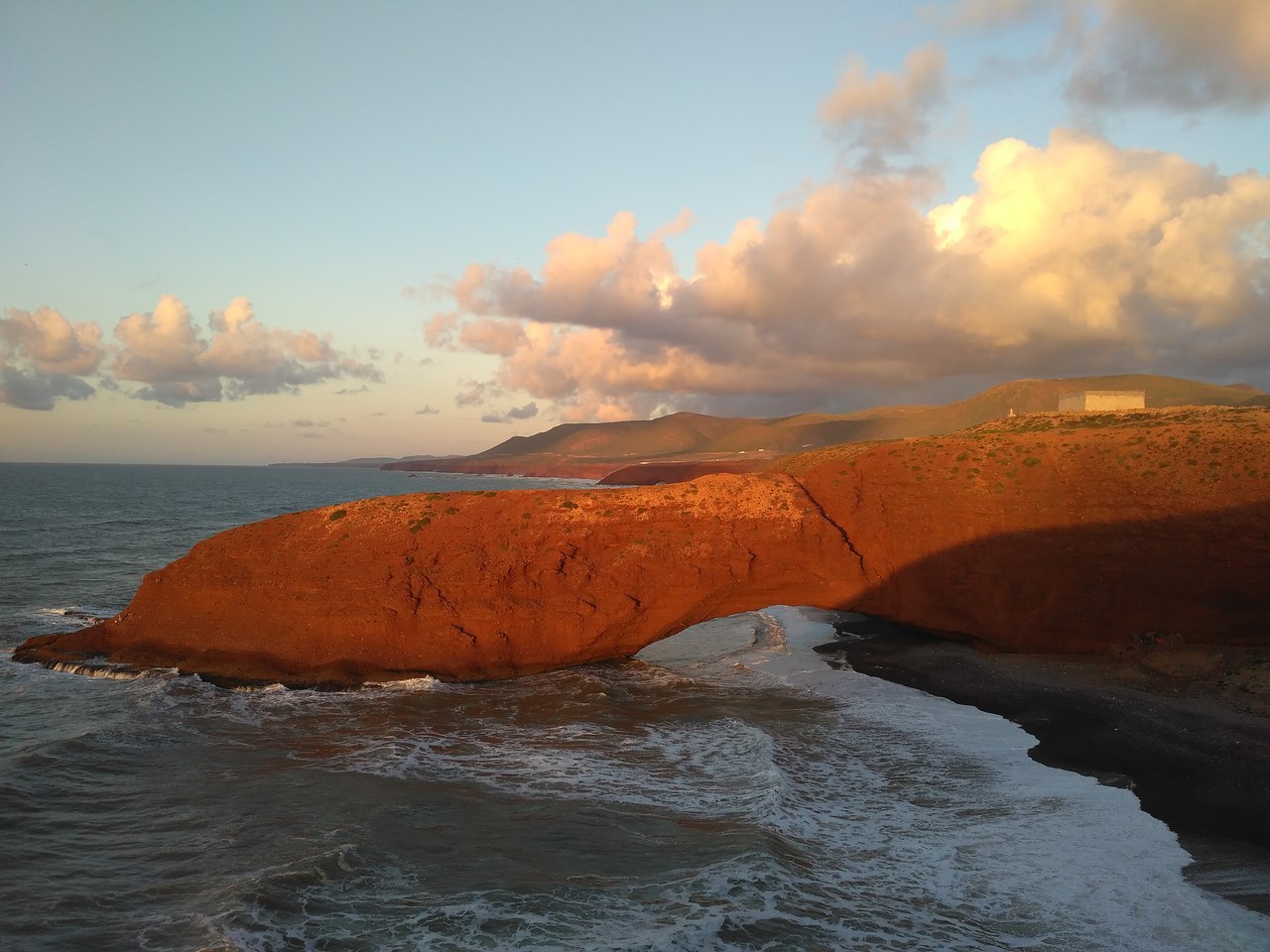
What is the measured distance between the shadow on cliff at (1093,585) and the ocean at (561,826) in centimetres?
335

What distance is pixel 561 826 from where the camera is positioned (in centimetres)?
1108

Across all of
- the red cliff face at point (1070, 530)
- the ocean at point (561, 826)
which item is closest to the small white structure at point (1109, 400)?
the red cliff face at point (1070, 530)

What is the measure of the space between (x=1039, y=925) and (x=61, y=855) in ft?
40.1

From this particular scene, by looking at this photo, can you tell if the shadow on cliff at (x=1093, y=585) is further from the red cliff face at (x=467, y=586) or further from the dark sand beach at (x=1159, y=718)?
the red cliff face at (x=467, y=586)

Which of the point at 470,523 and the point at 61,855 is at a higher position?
the point at 470,523

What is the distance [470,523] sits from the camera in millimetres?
21125

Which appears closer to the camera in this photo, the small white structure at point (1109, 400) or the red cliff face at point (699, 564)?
the red cliff face at point (699, 564)

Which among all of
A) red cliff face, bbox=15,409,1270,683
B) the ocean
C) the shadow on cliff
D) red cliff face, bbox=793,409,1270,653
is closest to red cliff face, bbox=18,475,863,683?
red cliff face, bbox=15,409,1270,683

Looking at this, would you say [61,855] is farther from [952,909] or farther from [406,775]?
[952,909]

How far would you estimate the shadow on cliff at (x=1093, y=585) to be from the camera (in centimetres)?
1778

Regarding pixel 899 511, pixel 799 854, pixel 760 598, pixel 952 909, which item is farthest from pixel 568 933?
pixel 899 511

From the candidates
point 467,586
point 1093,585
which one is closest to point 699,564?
point 467,586

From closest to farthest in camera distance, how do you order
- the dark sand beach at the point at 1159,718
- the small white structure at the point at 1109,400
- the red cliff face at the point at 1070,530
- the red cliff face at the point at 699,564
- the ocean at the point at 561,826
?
the ocean at the point at 561,826, the dark sand beach at the point at 1159,718, the red cliff face at the point at 1070,530, the red cliff face at the point at 699,564, the small white structure at the point at 1109,400

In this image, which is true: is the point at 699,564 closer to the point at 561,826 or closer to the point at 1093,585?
the point at 1093,585
